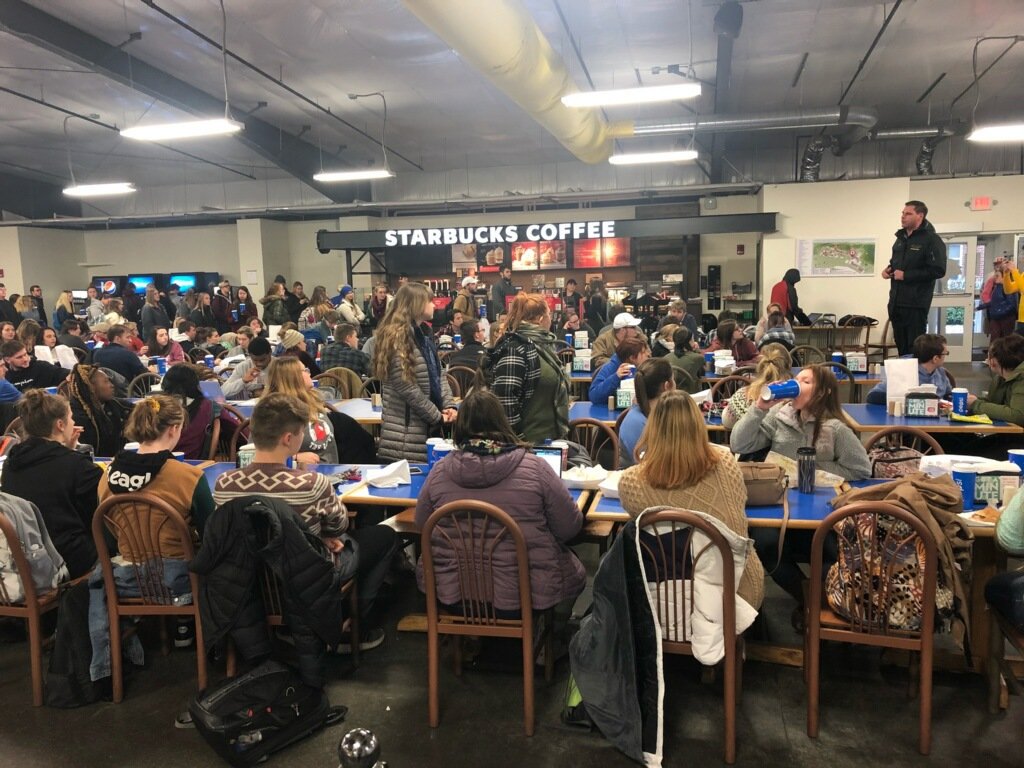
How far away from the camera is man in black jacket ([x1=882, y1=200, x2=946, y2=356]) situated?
605 centimetres

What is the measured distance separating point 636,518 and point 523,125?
30.7 ft

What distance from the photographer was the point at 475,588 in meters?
2.58

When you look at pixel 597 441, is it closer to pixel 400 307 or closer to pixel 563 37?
pixel 400 307

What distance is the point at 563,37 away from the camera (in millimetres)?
7219

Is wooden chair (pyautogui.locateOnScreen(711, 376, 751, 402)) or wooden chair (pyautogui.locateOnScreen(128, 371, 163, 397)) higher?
wooden chair (pyautogui.locateOnScreen(128, 371, 163, 397))

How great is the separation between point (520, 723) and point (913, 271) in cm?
523

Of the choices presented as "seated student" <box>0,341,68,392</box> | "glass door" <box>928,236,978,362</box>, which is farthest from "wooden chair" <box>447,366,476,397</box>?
"glass door" <box>928,236,978,362</box>

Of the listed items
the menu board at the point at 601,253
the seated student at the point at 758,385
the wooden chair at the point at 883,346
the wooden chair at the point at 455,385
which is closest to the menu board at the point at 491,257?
the menu board at the point at 601,253

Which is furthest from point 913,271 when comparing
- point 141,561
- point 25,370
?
point 25,370

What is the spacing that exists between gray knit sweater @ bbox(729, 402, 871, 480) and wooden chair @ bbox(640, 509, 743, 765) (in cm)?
101

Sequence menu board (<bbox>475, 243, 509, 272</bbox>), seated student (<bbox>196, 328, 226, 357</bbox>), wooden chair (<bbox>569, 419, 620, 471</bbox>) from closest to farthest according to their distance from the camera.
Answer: wooden chair (<bbox>569, 419, 620, 471</bbox>) → seated student (<bbox>196, 328, 226, 357</bbox>) → menu board (<bbox>475, 243, 509, 272</bbox>)

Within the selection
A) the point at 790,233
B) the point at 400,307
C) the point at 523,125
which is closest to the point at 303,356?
the point at 400,307

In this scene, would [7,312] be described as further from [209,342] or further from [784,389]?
[784,389]

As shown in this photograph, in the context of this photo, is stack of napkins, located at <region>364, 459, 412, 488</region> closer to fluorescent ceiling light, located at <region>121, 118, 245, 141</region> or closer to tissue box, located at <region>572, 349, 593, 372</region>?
tissue box, located at <region>572, 349, 593, 372</region>
